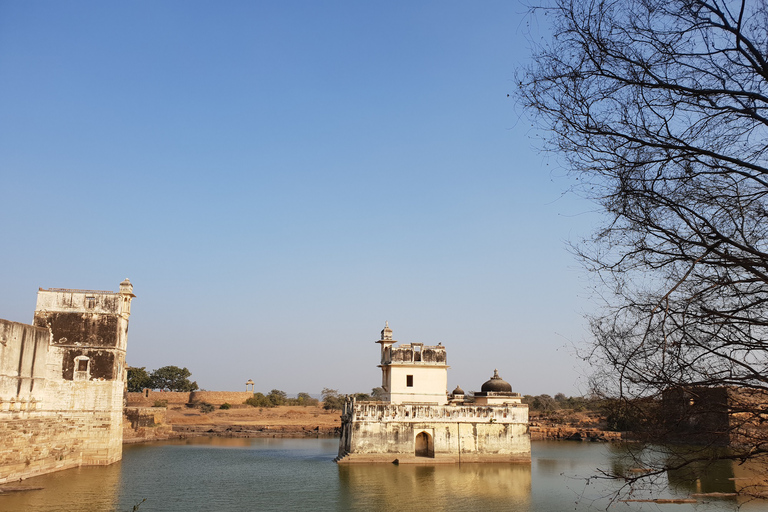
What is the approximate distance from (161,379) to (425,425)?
1639 inches

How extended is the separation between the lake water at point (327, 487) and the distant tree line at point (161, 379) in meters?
31.3

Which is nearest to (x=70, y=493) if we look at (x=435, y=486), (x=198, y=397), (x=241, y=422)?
(x=435, y=486)

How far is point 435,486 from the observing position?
63.6ft

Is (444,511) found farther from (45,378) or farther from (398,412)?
(45,378)

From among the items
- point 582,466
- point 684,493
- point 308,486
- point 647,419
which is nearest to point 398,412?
point 308,486

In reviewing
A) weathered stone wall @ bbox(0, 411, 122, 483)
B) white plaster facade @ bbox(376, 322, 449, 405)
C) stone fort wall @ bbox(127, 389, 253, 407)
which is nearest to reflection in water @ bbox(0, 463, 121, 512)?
weathered stone wall @ bbox(0, 411, 122, 483)

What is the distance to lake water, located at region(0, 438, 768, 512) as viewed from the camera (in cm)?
1606

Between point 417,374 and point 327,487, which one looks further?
point 417,374

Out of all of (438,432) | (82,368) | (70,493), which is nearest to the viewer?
(70,493)

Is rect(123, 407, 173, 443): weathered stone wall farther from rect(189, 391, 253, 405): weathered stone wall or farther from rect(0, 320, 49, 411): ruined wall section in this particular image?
rect(0, 320, 49, 411): ruined wall section

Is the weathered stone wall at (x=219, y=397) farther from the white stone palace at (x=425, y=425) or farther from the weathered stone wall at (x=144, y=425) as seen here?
the white stone palace at (x=425, y=425)

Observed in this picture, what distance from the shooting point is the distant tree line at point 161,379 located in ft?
185

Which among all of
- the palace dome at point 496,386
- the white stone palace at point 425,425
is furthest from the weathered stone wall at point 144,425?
the palace dome at point 496,386

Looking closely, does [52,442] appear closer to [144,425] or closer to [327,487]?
[327,487]
